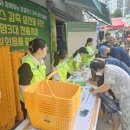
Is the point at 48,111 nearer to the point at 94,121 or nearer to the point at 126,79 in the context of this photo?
the point at 94,121

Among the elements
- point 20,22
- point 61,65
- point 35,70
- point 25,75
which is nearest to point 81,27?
point 20,22

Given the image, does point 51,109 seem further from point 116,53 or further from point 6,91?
point 116,53

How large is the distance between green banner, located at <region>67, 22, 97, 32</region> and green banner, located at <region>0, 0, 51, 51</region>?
169 cm

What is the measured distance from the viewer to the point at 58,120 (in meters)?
1.78

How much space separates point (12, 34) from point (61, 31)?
16.9 feet

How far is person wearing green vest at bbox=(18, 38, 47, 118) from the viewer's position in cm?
234

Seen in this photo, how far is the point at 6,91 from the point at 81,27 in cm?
489

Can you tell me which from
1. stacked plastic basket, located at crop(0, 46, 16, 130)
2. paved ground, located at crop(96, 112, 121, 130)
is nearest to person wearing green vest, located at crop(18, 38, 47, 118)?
stacked plastic basket, located at crop(0, 46, 16, 130)

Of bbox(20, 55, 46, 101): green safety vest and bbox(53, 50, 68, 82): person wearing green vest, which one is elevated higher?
bbox(20, 55, 46, 101): green safety vest

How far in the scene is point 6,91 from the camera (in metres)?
3.65

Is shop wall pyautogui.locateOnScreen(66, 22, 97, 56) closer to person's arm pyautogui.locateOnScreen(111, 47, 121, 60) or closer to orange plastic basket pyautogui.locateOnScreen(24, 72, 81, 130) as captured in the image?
person's arm pyautogui.locateOnScreen(111, 47, 121, 60)

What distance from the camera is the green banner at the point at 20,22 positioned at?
4.03 meters

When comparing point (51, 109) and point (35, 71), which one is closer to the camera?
point (51, 109)

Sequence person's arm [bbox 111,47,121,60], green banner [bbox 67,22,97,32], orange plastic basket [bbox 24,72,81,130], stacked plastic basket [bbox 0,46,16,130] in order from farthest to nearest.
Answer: green banner [bbox 67,22,97,32] → person's arm [bbox 111,47,121,60] → stacked plastic basket [bbox 0,46,16,130] → orange plastic basket [bbox 24,72,81,130]
